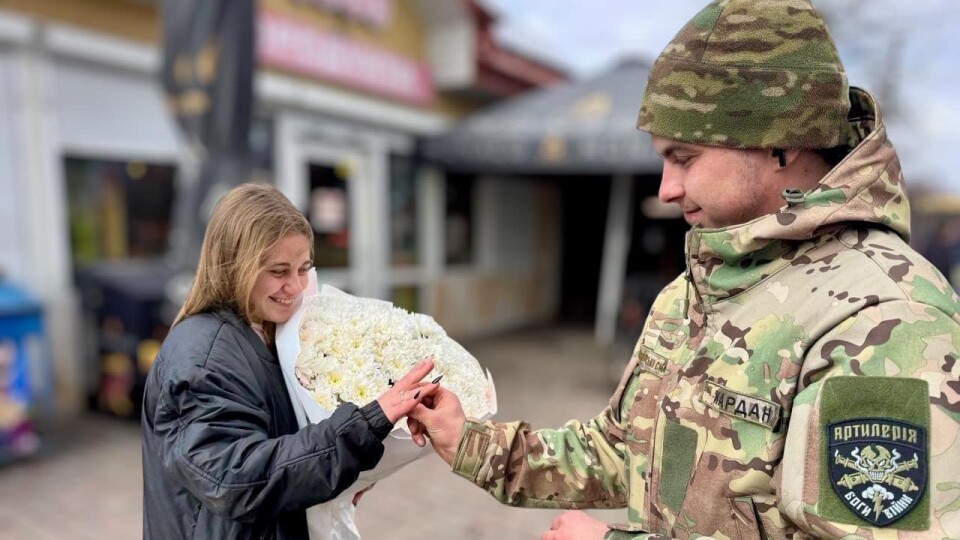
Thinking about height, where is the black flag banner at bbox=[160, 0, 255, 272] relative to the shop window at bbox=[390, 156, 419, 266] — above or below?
above

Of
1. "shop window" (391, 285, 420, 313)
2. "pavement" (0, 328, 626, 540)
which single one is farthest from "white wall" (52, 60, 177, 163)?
"shop window" (391, 285, 420, 313)

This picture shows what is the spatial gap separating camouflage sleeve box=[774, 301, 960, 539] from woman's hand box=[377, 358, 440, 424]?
2.49 feet

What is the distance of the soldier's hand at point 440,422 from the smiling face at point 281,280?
0.41 m

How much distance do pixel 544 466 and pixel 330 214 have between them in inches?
252

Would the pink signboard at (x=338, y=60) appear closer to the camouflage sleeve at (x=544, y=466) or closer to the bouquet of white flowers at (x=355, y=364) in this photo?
the bouquet of white flowers at (x=355, y=364)

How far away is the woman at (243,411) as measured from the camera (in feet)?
4.34

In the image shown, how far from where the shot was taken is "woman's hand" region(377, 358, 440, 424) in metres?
1.39

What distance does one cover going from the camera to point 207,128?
4.10 m

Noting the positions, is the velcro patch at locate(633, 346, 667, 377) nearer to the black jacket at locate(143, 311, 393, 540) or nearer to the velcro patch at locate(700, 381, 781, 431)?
the velcro patch at locate(700, 381, 781, 431)

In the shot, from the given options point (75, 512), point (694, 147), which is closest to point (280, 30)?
point (75, 512)

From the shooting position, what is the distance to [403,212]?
8680 mm

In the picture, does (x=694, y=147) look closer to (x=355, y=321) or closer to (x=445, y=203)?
(x=355, y=321)

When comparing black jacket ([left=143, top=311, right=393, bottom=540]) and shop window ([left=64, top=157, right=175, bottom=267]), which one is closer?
black jacket ([left=143, top=311, right=393, bottom=540])

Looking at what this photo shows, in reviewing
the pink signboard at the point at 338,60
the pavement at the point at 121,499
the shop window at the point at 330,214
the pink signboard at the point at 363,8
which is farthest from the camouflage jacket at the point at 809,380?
the pink signboard at the point at 363,8
